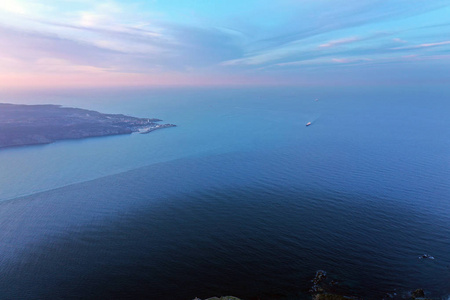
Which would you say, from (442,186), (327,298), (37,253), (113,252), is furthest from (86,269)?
(442,186)

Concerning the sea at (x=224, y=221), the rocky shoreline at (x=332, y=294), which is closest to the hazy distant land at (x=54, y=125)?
the sea at (x=224, y=221)

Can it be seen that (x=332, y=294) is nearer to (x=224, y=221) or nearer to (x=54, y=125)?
(x=224, y=221)

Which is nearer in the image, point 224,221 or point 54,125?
point 224,221

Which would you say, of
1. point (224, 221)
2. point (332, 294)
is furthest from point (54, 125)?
point (332, 294)

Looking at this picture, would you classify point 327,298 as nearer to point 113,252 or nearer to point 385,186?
point 113,252

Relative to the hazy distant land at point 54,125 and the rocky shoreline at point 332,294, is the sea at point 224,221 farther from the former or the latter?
the hazy distant land at point 54,125

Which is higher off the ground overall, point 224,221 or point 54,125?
point 54,125
